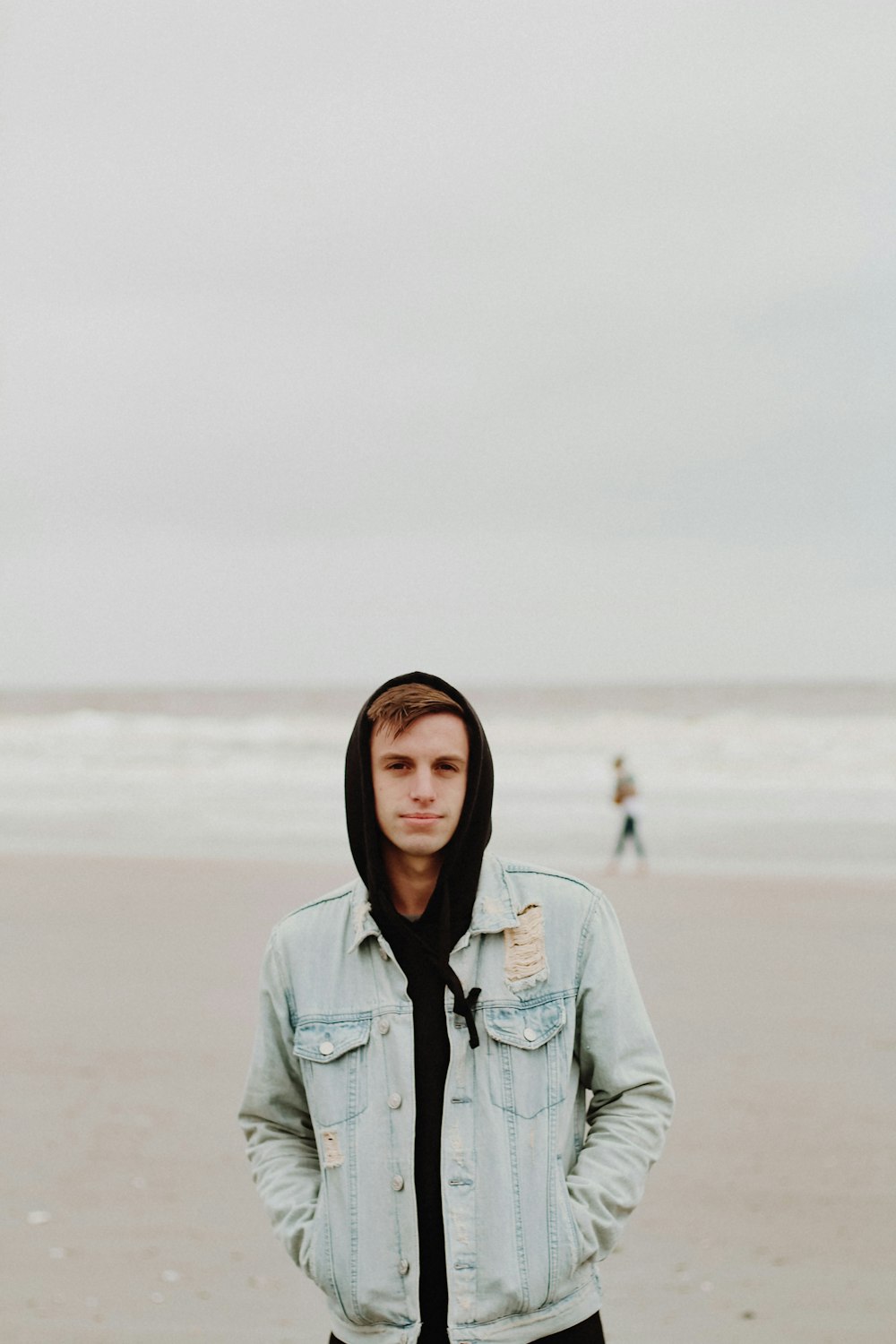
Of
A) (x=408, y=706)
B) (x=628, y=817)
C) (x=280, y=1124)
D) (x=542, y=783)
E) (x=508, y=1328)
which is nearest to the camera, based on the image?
(x=508, y=1328)

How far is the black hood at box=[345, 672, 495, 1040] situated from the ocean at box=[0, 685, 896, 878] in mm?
11675

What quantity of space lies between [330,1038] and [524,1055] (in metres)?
0.30

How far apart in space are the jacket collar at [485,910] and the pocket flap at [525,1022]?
0.38 ft

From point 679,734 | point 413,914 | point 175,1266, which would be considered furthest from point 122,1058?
point 679,734

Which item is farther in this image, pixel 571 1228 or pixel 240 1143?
pixel 240 1143

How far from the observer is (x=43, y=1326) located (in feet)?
12.3

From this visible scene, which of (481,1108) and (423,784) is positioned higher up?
(423,784)

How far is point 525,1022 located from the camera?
1899 millimetres

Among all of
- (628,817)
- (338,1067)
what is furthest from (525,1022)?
(628,817)

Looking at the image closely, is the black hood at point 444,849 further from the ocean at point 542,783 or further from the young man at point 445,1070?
the ocean at point 542,783

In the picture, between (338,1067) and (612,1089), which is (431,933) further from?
(612,1089)

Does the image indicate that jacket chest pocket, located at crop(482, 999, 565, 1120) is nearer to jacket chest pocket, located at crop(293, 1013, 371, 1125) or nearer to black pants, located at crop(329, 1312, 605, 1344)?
jacket chest pocket, located at crop(293, 1013, 371, 1125)

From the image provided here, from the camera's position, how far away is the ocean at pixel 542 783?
50.2ft

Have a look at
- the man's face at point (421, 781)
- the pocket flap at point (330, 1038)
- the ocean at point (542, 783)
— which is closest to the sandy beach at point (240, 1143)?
the pocket flap at point (330, 1038)
